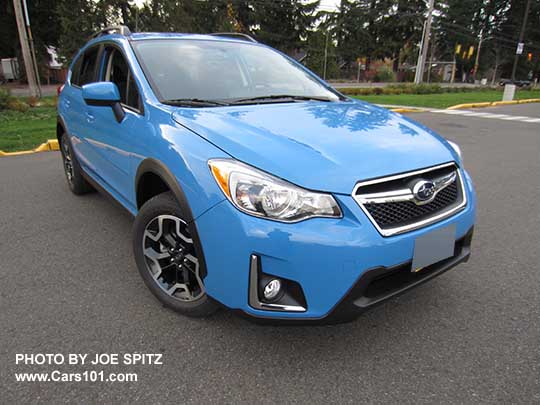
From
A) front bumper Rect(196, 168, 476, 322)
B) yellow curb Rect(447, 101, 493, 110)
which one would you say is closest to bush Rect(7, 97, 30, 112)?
front bumper Rect(196, 168, 476, 322)

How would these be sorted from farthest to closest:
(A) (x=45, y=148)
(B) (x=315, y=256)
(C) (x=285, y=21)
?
(C) (x=285, y=21), (A) (x=45, y=148), (B) (x=315, y=256)

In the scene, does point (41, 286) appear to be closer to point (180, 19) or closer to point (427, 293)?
point (427, 293)

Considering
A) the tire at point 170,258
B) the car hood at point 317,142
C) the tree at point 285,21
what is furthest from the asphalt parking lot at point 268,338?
the tree at point 285,21

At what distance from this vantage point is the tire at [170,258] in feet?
7.00

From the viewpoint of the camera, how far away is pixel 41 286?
2602 mm

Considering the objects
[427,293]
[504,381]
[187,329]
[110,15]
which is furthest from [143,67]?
[110,15]

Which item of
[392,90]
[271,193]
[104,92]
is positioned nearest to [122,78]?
[104,92]

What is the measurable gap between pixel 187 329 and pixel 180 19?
24.7 metres

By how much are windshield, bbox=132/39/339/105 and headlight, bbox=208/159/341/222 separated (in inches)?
41.6

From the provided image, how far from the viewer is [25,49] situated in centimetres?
1444

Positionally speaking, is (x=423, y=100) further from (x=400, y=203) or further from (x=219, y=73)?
(x=400, y=203)

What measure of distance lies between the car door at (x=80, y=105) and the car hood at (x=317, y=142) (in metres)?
1.64

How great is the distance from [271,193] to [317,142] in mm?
447

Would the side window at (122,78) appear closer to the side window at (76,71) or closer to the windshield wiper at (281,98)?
the windshield wiper at (281,98)
